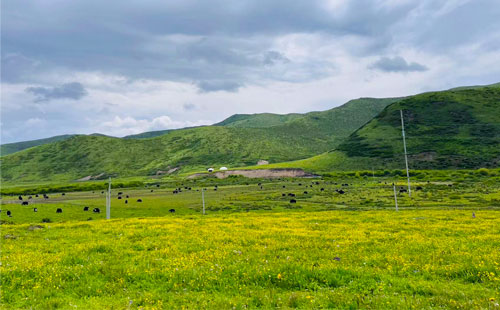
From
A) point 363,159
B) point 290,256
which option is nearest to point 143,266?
point 290,256

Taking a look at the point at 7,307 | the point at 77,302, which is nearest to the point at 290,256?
the point at 77,302

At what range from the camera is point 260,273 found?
12.1m

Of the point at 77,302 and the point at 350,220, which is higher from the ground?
the point at 77,302

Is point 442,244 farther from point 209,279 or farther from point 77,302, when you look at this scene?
point 77,302

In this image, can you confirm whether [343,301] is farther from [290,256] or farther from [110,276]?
[110,276]

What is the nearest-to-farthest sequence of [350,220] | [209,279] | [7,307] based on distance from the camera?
[7,307], [209,279], [350,220]

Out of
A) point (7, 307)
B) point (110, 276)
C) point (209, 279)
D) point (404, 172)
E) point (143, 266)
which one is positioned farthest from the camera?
point (404, 172)

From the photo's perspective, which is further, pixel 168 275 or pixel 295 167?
pixel 295 167

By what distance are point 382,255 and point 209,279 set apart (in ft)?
26.2

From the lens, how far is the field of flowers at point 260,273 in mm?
9883

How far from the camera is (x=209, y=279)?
11.8 metres

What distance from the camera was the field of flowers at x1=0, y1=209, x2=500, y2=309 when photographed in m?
9.88

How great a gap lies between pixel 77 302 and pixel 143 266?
3.55 meters

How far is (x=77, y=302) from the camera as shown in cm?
1045
